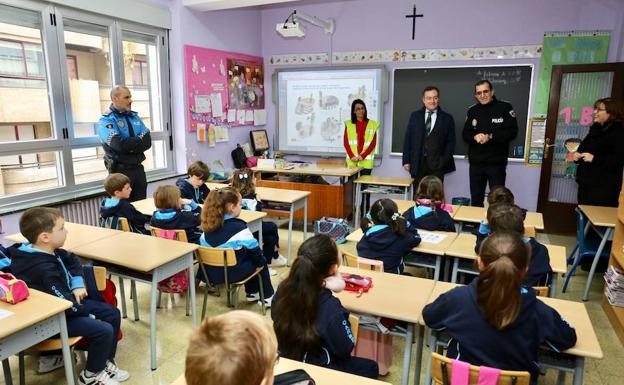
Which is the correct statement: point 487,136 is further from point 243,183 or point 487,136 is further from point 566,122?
point 243,183

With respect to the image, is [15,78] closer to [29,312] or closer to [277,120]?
[29,312]

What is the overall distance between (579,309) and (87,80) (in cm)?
463

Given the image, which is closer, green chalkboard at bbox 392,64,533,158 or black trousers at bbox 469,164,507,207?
black trousers at bbox 469,164,507,207

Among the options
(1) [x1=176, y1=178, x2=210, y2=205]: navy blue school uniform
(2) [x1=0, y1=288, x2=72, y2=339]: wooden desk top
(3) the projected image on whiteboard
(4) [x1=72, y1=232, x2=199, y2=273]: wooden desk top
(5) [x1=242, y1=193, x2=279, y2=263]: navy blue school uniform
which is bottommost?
(5) [x1=242, y1=193, x2=279, y2=263]: navy blue school uniform

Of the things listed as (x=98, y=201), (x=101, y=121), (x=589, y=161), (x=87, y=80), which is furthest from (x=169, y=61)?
(x=589, y=161)

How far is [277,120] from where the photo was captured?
22.3 feet

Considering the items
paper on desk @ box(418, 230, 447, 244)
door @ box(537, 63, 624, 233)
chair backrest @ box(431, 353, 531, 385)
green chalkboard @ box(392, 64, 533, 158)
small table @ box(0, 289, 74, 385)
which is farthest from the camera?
green chalkboard @ box(392, 64, 533, 158)

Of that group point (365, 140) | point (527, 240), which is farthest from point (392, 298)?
point (365, 140)

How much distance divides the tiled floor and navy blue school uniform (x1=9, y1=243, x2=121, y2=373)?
12.0 inches

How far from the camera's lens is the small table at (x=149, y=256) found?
246cm

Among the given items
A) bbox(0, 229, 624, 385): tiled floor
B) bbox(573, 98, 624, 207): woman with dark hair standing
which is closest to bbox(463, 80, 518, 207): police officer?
bbox(573, 98, 624, 207): woman with dark hair standing

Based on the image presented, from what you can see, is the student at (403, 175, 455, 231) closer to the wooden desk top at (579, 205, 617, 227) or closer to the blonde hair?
the wooden desk top at (579, 205, 617, 227)

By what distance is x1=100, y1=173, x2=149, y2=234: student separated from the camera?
3.37 m

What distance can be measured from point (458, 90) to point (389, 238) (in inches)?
141
